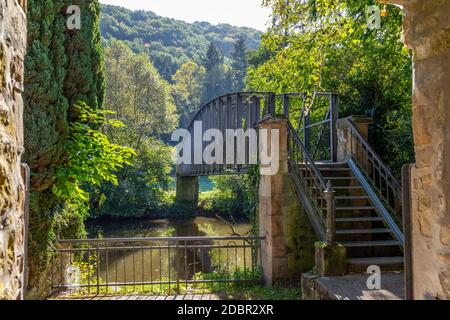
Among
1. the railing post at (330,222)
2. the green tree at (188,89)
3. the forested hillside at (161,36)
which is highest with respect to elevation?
the forested hillside at (161,36)

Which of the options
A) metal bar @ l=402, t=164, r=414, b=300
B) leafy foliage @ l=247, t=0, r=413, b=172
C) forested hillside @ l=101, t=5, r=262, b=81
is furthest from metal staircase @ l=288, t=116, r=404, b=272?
forested hillside @ l=101, t=5, r=262, b=81

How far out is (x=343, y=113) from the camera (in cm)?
1056

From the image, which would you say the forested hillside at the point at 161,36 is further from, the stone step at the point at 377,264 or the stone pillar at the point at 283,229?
the stone step at the point at 377,264

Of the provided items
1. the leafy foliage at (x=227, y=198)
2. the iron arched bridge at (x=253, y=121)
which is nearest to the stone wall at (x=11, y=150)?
the iron arched bridge at (x=253, y=121)

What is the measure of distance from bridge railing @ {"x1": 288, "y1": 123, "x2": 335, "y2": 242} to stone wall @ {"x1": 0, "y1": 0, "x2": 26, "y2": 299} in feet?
14.2

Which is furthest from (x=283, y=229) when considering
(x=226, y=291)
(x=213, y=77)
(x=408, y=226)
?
(x=213, y=77)

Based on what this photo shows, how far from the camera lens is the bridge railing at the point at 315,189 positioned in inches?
218

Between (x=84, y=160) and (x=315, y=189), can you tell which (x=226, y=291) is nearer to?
(x=315, y=189)

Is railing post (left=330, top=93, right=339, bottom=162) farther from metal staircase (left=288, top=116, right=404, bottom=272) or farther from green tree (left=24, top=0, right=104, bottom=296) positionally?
green tree (left=24, top=0, right=104, bottom=296)

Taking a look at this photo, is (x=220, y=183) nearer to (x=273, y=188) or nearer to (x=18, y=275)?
(x=273, y=188)

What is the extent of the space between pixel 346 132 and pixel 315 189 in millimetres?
2563

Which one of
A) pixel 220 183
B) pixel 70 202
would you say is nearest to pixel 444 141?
pixel 70 202

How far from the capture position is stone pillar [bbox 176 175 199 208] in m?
25.4

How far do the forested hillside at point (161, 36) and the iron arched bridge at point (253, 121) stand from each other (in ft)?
156
